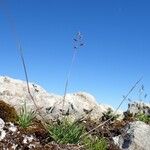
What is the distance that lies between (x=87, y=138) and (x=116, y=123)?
4.33 metres

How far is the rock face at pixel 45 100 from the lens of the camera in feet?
56.8

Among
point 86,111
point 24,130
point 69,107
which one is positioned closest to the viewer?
point 24,130

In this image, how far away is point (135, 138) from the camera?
15.3m

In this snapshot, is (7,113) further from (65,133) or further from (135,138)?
(135,138)

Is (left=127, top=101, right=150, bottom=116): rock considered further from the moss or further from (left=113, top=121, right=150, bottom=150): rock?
the moss

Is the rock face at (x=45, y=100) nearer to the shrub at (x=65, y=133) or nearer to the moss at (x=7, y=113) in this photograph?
the moss at (x=7, y=113)

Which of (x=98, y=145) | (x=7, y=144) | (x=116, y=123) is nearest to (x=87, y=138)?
(x=98, y=145)

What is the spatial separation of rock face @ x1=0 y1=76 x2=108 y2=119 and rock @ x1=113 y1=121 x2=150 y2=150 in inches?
78.0

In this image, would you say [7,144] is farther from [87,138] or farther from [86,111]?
[86,111]

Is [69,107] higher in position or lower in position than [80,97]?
lower

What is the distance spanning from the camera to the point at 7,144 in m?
12.6

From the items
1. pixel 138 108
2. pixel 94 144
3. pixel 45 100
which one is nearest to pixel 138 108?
pixel 138 108

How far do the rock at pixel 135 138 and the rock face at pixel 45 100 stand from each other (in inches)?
78.0

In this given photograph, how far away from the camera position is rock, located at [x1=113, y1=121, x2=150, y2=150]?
15.1m
